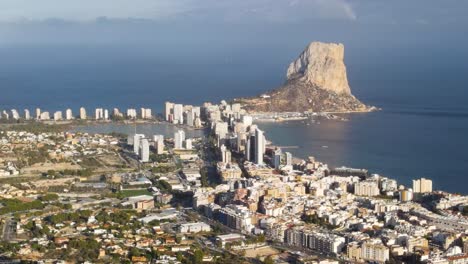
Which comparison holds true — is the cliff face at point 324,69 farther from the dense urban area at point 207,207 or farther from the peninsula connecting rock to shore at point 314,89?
the dense urban area at point 207,207

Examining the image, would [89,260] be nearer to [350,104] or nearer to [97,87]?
[350,104]

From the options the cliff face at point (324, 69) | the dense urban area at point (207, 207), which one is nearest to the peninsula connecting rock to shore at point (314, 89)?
the cliff face at point (324, 69)

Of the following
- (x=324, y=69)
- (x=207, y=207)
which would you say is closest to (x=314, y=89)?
(x=324, y=69)

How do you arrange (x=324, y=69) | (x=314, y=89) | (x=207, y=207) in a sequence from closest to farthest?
1. (x=207, y=207)
2. (x=314, y=89)
3. (x=324, y=69)

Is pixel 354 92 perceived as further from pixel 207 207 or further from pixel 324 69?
pixel 207 207

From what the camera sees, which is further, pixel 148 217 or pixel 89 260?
pixel 148 217

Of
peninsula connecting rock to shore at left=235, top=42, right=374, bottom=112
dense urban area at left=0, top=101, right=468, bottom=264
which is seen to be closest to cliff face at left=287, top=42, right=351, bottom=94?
peninsula connecting rock to shore at left=235, top=42, right=374, bottom=112

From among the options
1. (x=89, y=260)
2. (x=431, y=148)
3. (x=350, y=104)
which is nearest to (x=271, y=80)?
(x=350, y=104)
